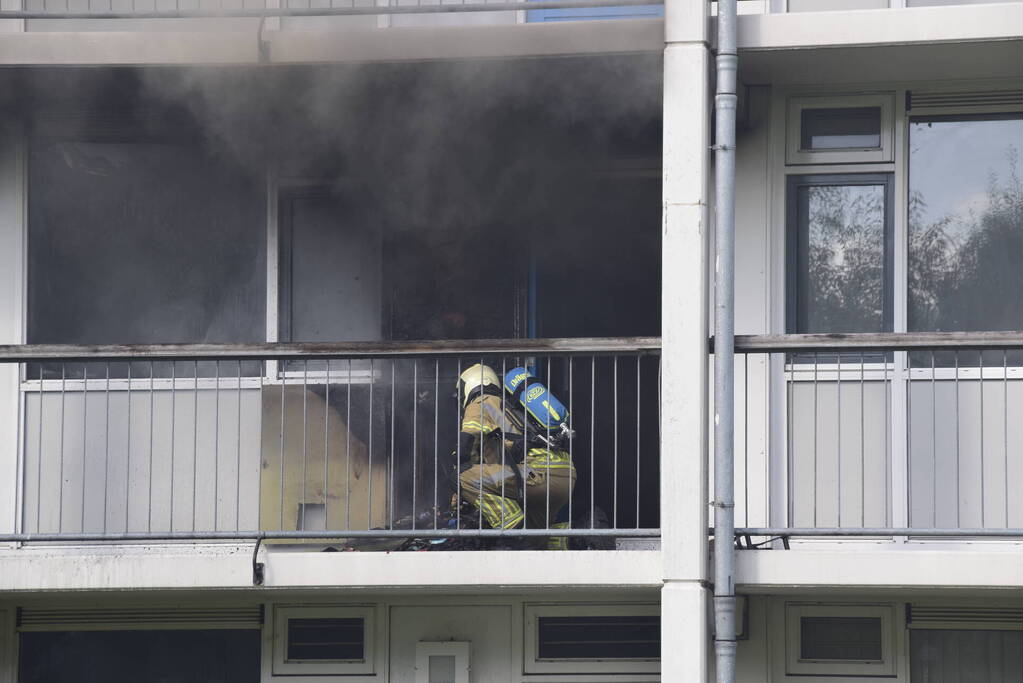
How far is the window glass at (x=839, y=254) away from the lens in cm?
950

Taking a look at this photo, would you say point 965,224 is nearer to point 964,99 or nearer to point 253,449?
point 964,99

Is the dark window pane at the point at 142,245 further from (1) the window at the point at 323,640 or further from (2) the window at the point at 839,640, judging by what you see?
(2) the window at the point at 839,640

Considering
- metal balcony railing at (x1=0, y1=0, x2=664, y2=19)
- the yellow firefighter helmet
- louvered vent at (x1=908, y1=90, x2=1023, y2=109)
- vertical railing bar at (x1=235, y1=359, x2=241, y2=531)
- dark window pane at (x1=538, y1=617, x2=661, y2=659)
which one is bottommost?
dark window pane at (x1=538, y1=617, x2=661, y2=659)

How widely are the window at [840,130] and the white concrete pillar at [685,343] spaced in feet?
3.86

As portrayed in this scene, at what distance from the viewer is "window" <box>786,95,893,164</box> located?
9.52 m

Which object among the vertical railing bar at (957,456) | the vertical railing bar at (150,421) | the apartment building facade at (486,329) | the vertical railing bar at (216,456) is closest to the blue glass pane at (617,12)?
the apartment building facade at (486,329)

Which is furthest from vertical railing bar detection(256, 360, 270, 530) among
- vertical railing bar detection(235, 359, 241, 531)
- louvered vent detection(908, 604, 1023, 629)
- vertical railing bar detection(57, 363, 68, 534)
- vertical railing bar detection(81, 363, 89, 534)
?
louvered vent detection(908, 604, 1023, 629)

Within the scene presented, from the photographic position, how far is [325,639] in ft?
31.5

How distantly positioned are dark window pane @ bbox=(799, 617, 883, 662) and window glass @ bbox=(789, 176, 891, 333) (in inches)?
67.5

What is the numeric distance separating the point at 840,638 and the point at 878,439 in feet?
3.89

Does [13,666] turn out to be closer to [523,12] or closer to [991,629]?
[523,12]

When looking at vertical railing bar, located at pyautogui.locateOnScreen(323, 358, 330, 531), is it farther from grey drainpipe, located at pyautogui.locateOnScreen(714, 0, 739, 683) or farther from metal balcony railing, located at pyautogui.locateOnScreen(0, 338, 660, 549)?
grey drainpipe, located at pyautogui.locateOnScreen(714, 0, 739, 683)

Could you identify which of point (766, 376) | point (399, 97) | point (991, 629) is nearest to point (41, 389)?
point (399, 97)

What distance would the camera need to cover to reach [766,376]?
931 cm
